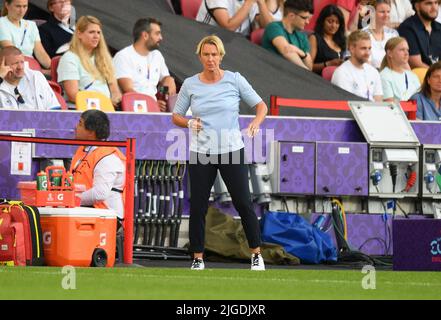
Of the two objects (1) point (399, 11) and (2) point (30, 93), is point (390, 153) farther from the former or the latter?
(1) point (399, 11)

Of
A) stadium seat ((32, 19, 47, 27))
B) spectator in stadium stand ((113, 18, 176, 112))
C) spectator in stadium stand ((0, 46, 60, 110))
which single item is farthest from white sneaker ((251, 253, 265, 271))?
stadium seat ((32, 19, 47, 27))

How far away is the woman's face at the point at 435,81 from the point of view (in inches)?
662

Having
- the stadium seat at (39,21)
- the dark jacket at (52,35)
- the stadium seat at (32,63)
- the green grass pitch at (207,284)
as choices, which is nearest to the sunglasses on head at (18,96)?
the stadium seat at (32,63)

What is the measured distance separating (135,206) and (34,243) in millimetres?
3105

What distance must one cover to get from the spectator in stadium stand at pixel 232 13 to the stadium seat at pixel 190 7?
0.24m

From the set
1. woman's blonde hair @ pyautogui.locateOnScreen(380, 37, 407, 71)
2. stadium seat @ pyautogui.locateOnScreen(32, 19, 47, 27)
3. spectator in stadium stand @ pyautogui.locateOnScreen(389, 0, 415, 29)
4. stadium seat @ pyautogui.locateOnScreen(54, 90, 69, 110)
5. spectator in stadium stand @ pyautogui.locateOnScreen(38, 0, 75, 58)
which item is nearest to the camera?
stadium seat @ pyautogui.locateOnScreen(54, 90, 69, 110)

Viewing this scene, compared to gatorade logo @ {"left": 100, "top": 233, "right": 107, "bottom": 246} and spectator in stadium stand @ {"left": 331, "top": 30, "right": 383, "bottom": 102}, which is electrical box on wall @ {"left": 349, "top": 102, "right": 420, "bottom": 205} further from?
gatorade logo @ {"left": 100, "top": 233, "right": 107, "bottom": 246}

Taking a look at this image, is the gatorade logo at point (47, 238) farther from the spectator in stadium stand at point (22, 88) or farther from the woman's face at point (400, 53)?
the woman's face at point (400, 53)

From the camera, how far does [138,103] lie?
15.6 m

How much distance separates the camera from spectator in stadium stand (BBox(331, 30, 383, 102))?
17391 millimetres

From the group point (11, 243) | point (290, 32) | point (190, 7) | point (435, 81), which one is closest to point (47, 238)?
point (11, 243)

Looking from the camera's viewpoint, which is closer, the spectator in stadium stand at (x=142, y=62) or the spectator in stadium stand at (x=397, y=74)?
the spectator in stadium stand at (x=142, y=62)

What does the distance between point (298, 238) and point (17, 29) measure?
4.04 m

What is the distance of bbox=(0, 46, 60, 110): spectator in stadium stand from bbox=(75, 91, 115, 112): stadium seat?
0.82 ft
